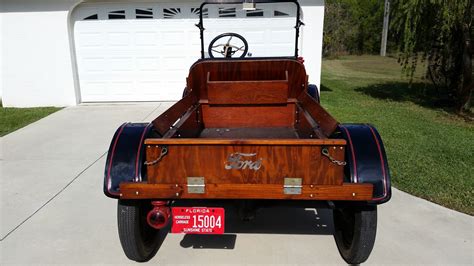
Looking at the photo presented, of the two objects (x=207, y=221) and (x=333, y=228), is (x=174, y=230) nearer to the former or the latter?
(x=207, y=221)

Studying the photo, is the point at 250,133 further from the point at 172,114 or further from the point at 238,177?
the point at 238,177

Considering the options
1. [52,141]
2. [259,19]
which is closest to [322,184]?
[52,141]

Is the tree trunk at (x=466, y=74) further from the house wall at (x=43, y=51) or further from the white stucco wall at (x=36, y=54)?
the white stucco wall at (x=36, y=54)

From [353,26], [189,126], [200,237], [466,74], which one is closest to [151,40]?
[189,126]

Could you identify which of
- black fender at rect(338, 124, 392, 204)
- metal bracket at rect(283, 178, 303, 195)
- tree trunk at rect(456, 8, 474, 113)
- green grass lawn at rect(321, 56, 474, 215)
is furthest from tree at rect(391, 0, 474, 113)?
metal bracket at rect(283, 178, 303, 195)

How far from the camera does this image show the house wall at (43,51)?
827 cm

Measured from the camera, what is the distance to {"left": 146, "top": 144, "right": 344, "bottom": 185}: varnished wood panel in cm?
209

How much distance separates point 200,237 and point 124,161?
1065mm

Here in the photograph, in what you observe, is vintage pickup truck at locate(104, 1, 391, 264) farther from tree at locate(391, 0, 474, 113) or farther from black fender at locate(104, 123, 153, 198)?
tree at locate(391, 0, 474, 113)

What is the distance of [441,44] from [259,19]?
13.0ft

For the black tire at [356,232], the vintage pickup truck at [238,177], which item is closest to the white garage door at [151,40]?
the vintage pickup truck at [238,177]

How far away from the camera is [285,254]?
2.84 metres

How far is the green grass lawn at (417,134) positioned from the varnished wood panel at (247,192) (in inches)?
82.9

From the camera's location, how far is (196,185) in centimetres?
215
